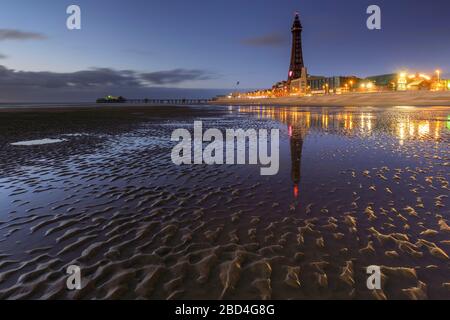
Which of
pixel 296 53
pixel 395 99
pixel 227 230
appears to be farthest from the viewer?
pixel 296 53

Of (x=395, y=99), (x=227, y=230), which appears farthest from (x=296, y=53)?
(x=227, y=230)

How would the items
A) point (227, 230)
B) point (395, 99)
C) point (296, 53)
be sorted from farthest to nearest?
point (296, 53)
point (395, 99)
point (227, 230)

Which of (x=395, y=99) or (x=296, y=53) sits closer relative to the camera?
(x=395, y=99)

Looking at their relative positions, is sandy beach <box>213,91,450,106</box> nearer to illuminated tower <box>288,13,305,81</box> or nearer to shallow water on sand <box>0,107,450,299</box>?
shallow water on sand <box>0,107,450,299</box>

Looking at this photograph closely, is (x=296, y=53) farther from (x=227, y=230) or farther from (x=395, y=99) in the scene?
(x=227, y=230)

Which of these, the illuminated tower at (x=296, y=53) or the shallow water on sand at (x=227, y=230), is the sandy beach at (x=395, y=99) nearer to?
the shallow water on sand at (x=227, y=230)

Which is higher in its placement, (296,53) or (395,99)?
(296,53)

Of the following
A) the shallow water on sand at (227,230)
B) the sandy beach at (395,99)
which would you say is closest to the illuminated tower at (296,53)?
the sandy beach at (395,99)

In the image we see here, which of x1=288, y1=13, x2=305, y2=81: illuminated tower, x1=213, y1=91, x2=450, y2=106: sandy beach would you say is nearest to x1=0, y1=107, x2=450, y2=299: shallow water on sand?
x1=213, y1=91, x2=450, y2=106: sandy beach
